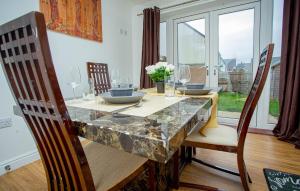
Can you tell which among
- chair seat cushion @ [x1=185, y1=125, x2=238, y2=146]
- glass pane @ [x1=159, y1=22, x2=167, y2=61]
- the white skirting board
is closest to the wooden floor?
the white skirting board

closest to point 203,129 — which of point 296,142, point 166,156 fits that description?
point 166,156

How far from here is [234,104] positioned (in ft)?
10.6

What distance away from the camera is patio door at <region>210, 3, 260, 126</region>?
9.50 ft

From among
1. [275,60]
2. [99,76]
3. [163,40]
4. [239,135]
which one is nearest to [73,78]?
[99,76]

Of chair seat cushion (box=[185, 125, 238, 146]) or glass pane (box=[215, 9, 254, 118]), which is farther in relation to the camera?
glass pane (box=[215, 9, 254, 118])

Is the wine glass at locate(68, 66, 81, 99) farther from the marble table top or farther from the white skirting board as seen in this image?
the white skirting board

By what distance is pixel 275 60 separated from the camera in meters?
2.72

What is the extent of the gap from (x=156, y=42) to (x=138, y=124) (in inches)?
114

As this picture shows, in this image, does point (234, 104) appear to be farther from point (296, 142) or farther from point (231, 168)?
point (231, 168)

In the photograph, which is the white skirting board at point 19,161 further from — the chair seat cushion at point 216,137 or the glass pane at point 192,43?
the glass pane at point 192,43

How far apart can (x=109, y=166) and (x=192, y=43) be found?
10.1ft

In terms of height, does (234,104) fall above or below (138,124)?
below

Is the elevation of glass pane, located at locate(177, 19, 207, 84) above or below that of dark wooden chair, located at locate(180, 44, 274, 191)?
above

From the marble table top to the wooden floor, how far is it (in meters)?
1.10
